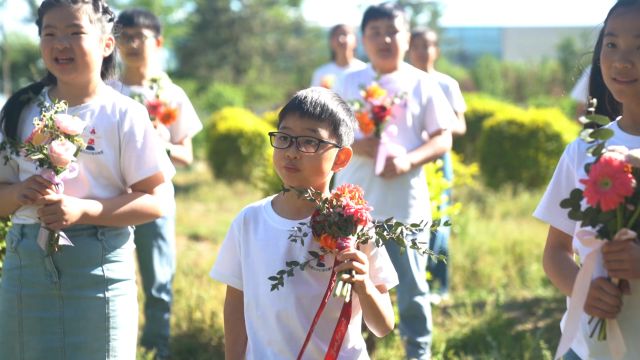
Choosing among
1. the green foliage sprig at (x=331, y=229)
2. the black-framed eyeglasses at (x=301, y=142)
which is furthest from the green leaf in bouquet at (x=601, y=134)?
the black-framed eyeglasses at (x=301, y=142)

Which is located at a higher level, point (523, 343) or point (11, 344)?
point (11, 344)

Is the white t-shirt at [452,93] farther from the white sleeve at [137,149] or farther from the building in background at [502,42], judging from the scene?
the building in background at [502,42]

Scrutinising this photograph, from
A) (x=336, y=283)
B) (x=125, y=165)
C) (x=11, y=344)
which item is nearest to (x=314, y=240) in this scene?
(x=336, y=283)

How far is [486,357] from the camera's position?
5074 millimetres

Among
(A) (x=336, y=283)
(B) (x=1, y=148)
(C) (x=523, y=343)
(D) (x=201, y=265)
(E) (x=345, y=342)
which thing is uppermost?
(B) (x=1, y=148)

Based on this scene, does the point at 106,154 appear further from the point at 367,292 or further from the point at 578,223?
the point at 578,223

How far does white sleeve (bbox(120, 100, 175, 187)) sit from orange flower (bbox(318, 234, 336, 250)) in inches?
35.7

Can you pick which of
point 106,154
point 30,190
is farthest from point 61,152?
point 106,154

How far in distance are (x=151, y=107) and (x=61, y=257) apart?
205cm

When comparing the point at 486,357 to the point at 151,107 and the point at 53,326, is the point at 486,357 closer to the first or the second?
the point at 151,107

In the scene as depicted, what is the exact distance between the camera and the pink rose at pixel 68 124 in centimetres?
287

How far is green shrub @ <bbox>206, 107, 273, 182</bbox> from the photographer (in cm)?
1479

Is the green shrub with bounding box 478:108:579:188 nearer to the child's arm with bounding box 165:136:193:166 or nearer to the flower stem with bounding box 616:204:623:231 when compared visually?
the child's arm with bounding box 165:136:193:166

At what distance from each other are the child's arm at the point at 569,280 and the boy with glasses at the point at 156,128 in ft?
8.81
